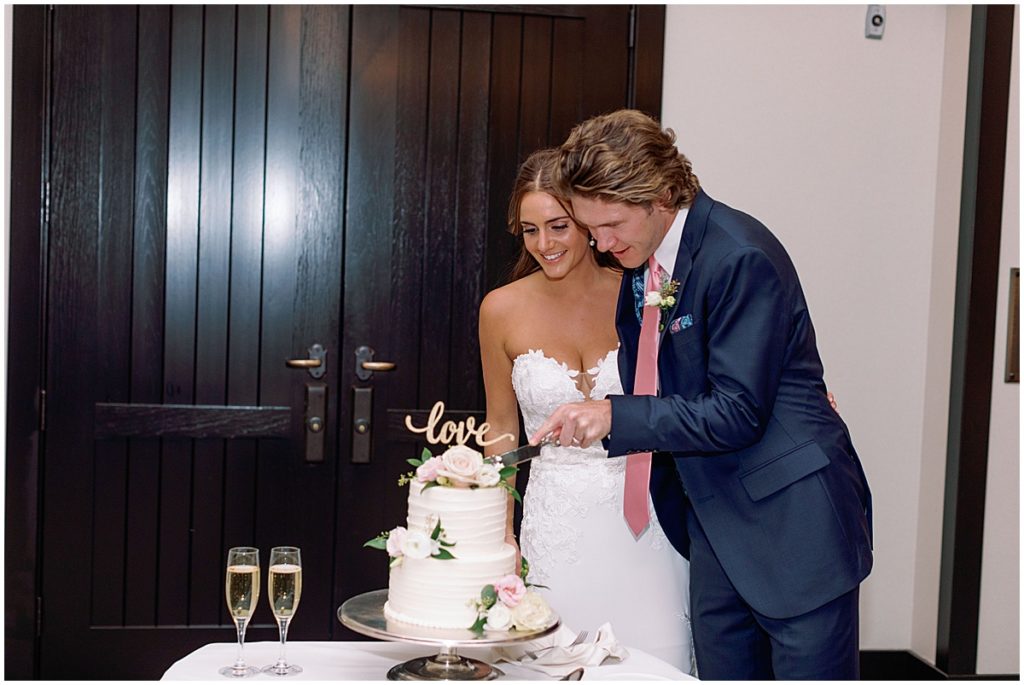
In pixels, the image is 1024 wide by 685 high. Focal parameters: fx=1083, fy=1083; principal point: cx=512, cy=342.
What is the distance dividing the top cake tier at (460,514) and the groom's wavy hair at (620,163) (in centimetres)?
70

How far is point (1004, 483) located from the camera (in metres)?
3.85

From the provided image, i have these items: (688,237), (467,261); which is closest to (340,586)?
(467,261)

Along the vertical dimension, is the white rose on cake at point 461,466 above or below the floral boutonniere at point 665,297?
below

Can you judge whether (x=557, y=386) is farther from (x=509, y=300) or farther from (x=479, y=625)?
(x=479, y=625)

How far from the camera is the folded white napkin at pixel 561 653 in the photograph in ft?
5.85

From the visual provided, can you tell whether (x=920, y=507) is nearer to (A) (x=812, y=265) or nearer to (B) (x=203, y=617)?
(A) (x=812, y=265)

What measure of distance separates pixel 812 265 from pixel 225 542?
2302mm

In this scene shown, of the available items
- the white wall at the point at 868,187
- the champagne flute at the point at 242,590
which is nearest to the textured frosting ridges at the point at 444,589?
the champagne flute at the point at 242,590

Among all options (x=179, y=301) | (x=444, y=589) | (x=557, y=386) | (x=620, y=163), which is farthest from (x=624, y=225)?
(x=179, y=301)

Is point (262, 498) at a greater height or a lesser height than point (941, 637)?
greater

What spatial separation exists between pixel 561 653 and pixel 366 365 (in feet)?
6.76

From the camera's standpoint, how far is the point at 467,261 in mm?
3771

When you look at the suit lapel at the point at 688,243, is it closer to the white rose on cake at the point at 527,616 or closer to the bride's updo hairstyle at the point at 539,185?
the bride's updo hairstyle at the point at 539,185

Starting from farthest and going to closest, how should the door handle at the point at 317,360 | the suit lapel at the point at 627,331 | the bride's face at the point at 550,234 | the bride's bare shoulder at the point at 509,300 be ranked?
the door handle at the point at 317,360
the bride's bare shoulder at the point at 509,300
the bride's face at the point at 550,234
the suit lapel at the point at 627,331
